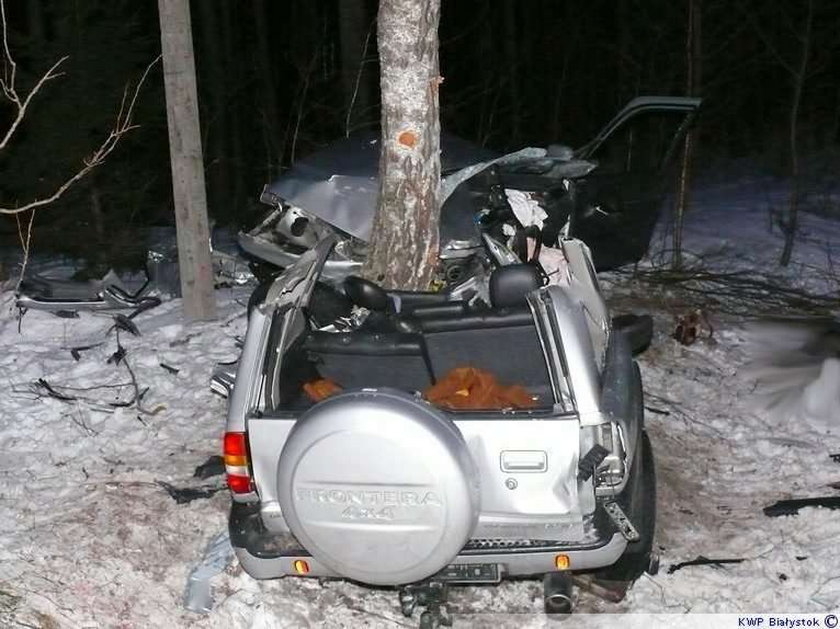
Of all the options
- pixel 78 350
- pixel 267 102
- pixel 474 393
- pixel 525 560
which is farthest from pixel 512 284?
pixel 267 102

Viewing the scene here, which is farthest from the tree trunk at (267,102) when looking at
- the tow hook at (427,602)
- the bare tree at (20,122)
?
the tow hook at (427,602)

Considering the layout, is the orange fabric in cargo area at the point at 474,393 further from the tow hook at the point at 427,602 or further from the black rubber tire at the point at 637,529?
the tow hook at the point at 427,602

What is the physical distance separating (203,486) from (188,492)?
4.5 inches

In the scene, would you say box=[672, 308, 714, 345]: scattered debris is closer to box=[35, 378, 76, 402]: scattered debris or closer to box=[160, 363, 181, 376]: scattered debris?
box=[160, 363, 181, 376]: scattered debris

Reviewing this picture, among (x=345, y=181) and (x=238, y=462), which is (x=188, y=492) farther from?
(x=345, y=181)

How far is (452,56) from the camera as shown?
79.6 feet

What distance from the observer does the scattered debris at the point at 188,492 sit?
221 inches

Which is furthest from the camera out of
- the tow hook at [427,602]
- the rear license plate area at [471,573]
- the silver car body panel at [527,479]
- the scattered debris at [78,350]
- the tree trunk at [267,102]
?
the tree trunk at [267,102]

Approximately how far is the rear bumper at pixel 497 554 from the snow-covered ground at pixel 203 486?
584mm

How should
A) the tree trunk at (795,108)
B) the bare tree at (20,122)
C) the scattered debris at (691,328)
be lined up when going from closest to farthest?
the bare tree at (20,122), the scattered debris at (691,328), the tree trunk at (795,108)

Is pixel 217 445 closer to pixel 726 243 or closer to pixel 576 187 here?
pixel 576 187

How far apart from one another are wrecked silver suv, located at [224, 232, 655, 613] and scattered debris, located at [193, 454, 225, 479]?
47.6 inches

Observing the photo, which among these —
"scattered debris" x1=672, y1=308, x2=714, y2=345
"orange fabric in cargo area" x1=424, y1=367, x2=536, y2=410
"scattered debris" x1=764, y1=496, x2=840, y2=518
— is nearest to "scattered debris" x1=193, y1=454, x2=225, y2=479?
"orange fabric in cargo area" x1=424, y1=367, x2=536, y2=410

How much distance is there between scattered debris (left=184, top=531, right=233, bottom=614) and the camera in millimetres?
4758
